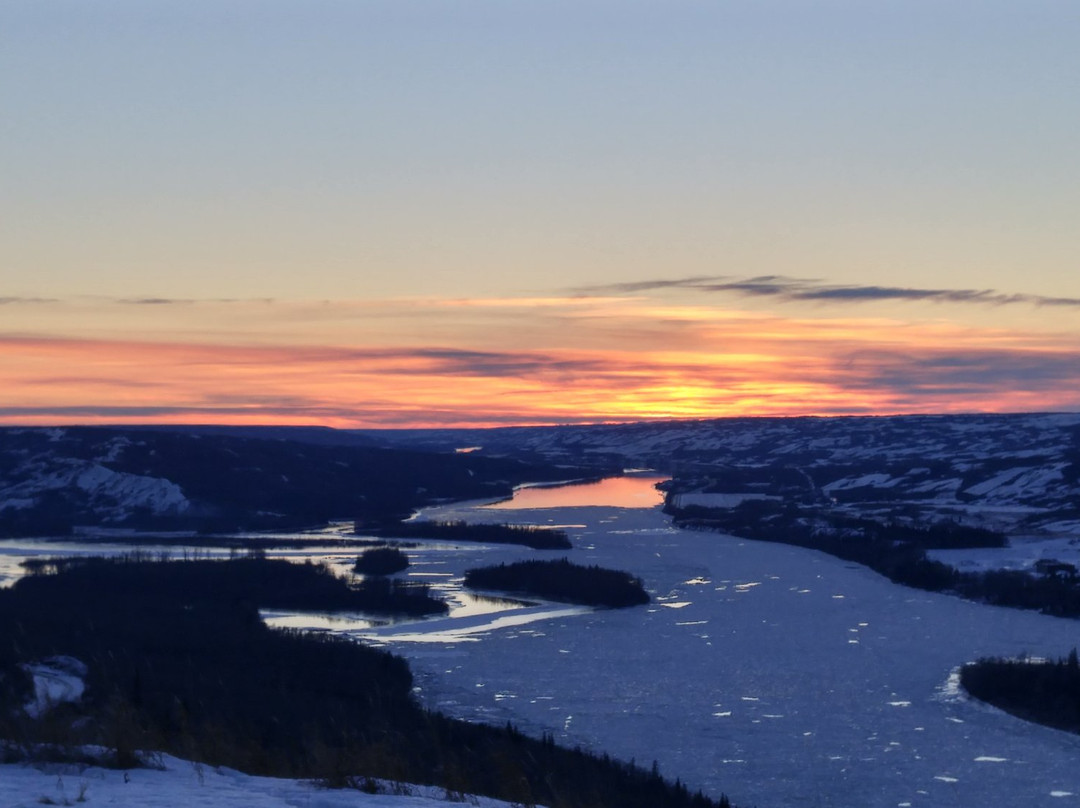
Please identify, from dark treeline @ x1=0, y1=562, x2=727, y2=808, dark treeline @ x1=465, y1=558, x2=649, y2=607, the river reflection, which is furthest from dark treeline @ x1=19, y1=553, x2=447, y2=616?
the river reflection

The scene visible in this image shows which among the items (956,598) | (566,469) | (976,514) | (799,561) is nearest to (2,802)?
(956,598)

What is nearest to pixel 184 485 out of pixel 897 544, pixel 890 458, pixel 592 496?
pixel 592 496

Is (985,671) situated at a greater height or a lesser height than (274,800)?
lesser

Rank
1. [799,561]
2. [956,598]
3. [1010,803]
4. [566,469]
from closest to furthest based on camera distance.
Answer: [1010,803]
[956,598]
[799,561]
[566,469]

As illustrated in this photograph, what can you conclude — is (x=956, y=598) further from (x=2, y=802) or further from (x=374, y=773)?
(x=2, y=802)

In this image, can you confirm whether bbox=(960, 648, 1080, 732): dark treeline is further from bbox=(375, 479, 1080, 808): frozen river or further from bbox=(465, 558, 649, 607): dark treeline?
bbox=(465, 558, 649, 607): dark treeline

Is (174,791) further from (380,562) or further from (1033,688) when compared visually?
(380,562)

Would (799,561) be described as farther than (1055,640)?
Yes

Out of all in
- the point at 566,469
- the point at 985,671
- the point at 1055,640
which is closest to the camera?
the point at 985,671
